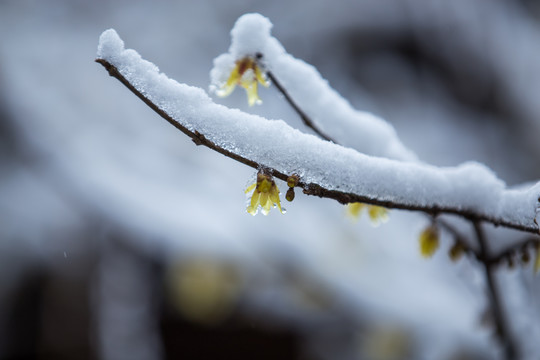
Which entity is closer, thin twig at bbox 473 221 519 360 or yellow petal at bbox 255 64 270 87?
yellow petal at bbox 255 64 270 87

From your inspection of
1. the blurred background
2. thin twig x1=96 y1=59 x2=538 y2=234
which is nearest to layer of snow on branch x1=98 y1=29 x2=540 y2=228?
thin twig x1=96 y1=59 x2=538 y2=234

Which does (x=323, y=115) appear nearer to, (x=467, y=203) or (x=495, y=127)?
(x=467, y=203)

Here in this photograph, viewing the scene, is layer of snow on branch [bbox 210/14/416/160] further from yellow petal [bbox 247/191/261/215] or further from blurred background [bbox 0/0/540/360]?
blurred background [bbox 0/0/540/360]

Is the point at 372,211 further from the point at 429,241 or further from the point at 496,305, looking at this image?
the point at 496,305

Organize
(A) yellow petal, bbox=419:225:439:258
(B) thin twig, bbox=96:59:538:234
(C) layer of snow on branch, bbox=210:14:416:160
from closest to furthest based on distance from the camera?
(B) thin twig, bbox=96:59:538:234 → (C) layer of snow on branch, bbox=210:14:416:160 → (A) yellow petal, bbox=419:225:439:258

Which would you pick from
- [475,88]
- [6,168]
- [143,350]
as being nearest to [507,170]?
[475,88]
